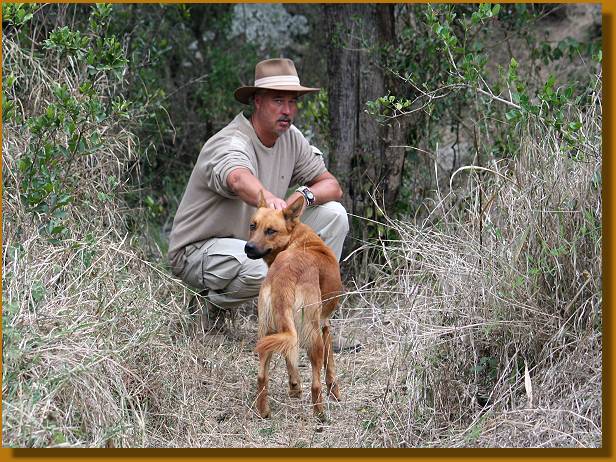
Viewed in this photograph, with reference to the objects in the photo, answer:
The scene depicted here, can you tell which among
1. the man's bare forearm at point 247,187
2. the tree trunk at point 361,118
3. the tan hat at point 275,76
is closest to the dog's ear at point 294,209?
the man's bare forearm at point 247,187

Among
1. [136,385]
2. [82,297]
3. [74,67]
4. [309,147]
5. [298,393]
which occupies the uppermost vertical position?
[74,67]

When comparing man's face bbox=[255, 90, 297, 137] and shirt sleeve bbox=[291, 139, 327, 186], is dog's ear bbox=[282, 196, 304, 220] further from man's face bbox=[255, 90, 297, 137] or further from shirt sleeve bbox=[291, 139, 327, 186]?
shirt sleeve bbox=[291, 139, 327, 186]

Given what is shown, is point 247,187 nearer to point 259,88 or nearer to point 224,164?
point 224,164

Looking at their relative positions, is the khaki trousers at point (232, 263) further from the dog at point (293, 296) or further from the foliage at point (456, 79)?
the foliage at point (456, 79)

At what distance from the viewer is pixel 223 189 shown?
5848 millimetres

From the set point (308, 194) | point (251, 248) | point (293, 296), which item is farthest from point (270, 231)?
point (308, 194)

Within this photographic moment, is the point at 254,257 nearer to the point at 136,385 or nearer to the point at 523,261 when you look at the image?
the point at 136,385

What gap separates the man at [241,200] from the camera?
6031 millimetres

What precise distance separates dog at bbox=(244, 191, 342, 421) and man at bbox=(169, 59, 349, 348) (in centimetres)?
68

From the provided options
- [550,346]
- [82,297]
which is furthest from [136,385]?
[550,346]

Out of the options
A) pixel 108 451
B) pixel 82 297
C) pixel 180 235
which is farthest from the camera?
pixel 180 235

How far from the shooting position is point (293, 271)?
16.0ft

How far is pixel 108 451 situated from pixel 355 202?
3.99m

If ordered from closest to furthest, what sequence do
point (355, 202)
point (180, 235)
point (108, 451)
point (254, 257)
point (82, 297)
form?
point (108, 451) → point (82, 297) → point (254, 257) → point (180, 235) → point (355, 202)
